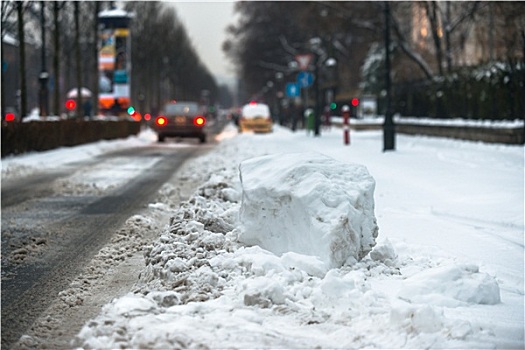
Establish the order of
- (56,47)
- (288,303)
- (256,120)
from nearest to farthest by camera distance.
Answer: (288,303) < (56,47) < (256,120)

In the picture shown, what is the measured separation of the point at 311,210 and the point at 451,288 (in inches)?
52.8

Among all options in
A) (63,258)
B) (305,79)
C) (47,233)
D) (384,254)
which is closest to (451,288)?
(384,254)

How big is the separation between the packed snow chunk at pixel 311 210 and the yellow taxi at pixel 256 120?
130ft

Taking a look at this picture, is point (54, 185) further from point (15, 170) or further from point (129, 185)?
point (15, 170)

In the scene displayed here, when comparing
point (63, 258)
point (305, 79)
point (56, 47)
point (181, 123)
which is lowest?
point (63, 258)

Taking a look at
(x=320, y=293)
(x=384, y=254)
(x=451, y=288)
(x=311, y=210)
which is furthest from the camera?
(x=384, y=254)

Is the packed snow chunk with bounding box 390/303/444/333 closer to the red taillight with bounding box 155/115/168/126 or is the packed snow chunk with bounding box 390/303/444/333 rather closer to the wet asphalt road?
the wet asphalt road

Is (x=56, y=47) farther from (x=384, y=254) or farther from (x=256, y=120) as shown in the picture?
(x=384, y=254)

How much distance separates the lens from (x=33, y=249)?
338 inches

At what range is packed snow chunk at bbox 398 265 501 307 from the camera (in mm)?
5664

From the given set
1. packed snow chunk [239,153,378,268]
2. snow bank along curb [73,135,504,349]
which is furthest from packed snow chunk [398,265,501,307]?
packed snow chunk [239,153,378,268]

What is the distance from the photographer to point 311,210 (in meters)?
6.75

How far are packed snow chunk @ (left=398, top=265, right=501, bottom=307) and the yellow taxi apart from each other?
40991 millimetres

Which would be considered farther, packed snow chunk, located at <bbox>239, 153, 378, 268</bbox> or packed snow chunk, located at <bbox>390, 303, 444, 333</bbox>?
packed snow chunk, located at <bbox>239, 153, 378, 268</bbox>
